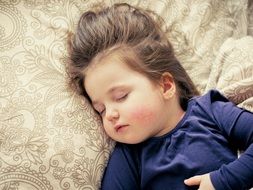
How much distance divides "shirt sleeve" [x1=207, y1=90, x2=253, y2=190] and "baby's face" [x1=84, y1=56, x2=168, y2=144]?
155mm

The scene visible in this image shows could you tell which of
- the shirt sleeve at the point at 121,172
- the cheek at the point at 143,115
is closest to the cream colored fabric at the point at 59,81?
the shirt sleeve at the point at 121,172

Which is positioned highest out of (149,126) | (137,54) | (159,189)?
(137,54)

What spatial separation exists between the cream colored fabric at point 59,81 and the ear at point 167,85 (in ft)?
0.47

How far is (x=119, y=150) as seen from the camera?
41.3 inches

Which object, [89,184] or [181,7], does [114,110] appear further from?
[181,7]

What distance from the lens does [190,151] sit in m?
1.00

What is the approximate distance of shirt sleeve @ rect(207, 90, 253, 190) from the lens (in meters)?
0.91

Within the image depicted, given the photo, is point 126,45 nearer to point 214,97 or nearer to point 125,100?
point 125,100

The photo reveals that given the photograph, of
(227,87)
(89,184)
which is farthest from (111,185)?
(227,87)

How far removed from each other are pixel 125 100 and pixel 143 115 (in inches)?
2.3

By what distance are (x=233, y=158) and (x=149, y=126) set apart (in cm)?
22

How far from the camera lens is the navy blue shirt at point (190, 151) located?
976mm

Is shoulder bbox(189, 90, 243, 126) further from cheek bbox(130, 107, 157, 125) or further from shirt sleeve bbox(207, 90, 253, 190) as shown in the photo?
cheek bbox(130, 107, 157, 125)

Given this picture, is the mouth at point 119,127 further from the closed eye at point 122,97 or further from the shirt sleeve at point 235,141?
the shirt sleeve at point 235,141
